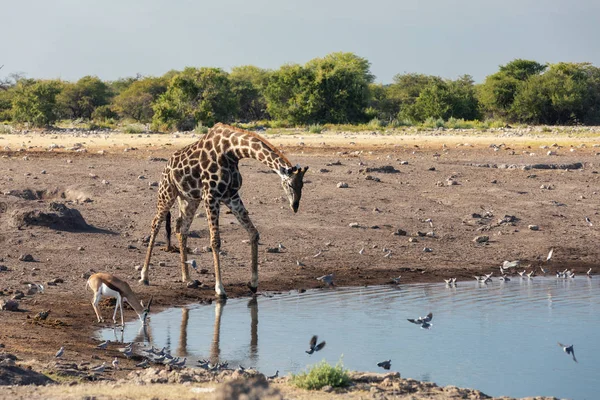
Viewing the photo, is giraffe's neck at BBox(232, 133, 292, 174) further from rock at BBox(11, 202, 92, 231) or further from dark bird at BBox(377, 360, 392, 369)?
rock at BBox(11, 202, 92, 231)

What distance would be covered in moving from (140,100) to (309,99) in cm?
1166

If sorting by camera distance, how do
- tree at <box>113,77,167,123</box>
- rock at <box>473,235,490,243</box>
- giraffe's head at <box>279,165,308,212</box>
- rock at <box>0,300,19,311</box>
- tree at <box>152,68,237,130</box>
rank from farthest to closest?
1. tree at <box>113,77,167,123</box>
2. tree at <box>152,68,237,130</box>
3. rock at <box>473,235,490,243</box>
4. giraffe's head at <box>279,165,308,212</box>
5. rock at <box>0,300,19,311</box>

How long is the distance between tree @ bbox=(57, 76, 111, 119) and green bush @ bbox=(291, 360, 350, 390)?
164 ft

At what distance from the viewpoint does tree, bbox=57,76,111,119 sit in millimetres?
56312

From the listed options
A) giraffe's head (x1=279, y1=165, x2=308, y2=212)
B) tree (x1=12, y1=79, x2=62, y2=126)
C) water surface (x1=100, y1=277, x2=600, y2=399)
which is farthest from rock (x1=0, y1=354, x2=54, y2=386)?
tree (x1=12, y1=79, x2=62, y2=126)

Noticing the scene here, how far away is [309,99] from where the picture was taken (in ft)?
146

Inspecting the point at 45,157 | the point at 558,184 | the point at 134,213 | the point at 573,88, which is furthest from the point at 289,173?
the point at 573,88

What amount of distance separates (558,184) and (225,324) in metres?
11.4

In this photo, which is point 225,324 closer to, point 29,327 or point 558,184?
point 29,327

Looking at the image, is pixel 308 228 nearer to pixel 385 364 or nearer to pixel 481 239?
pixel 481 239

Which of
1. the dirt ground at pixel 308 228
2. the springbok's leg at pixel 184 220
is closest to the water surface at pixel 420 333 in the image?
the dirt ground at pixel 308 228

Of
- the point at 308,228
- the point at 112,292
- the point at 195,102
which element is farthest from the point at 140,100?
the point at 112,292

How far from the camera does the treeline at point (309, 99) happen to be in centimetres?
3928

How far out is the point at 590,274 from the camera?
13.9 meters
